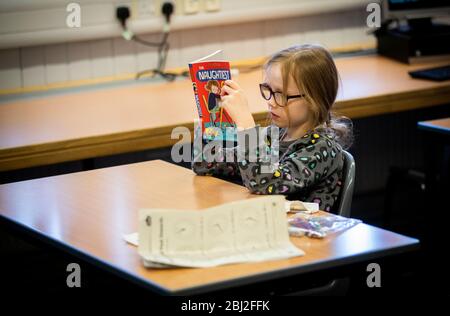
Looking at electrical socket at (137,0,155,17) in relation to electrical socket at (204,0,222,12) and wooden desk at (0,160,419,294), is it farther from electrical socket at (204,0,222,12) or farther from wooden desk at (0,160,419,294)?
wooden desk at (0,160,419,294)

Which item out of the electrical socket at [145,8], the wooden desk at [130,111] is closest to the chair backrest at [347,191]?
the wooden desk at [130,111]

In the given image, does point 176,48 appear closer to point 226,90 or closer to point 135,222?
point 226,90

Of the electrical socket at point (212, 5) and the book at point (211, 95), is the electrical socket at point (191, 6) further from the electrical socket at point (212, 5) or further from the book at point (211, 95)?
the book at point (211, 95)

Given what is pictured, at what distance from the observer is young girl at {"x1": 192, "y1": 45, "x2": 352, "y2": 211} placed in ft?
6.97

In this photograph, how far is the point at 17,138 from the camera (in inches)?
113

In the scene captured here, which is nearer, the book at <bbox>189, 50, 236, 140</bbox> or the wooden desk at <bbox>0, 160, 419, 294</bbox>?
the wooden desk at <bbox>0, 160, 419, 294</bbox>

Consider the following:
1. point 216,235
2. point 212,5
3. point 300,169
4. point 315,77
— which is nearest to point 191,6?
point 212,5

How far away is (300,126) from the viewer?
2307 mm

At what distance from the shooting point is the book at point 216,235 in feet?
5.53

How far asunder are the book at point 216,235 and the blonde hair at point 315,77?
1.90 feet

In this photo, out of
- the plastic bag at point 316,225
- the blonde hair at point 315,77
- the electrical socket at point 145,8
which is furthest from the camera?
the electrical socket at point 145,8

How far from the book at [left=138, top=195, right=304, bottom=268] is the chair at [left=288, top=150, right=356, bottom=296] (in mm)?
418

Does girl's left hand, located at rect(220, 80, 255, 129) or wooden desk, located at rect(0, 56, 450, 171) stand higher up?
girl's left hand, located at rect(220, 80, 255, 129)

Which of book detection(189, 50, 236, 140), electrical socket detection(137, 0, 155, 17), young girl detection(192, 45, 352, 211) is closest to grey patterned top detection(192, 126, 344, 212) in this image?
young girl detection(192, 45, 352, 211)
